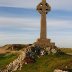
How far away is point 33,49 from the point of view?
55.2 meters

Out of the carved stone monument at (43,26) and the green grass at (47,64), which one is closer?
the green grass at (47,64)

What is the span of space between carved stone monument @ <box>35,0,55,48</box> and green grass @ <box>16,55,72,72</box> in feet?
18.2

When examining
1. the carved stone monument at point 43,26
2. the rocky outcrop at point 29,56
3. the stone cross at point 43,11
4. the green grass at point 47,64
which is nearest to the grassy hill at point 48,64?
the green grass at point 47,64

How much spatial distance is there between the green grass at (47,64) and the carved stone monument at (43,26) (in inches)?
219

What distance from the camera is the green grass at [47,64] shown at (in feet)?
148

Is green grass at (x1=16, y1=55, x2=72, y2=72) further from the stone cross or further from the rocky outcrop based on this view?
the stone cross

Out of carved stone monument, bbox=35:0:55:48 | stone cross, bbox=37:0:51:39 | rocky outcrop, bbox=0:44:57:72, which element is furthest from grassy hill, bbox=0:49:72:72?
stone cross, bbox=37:0:51:39

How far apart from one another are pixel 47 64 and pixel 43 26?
1233 centimetres

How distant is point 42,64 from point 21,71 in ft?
12.4

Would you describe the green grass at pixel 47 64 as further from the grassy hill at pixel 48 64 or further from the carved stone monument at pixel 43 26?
the carved stone monument at pixel 43 26

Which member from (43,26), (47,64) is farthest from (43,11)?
(47,64)

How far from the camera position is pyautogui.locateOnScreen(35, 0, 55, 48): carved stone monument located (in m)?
57.8

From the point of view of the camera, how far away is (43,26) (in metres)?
58.5

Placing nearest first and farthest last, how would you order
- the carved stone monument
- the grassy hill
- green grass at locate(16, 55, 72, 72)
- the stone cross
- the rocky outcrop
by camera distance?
the grassy hill → green grass at locate(16, 55, 72, 72) → the rocky outcrop → the carved stone monument → the stone cross
